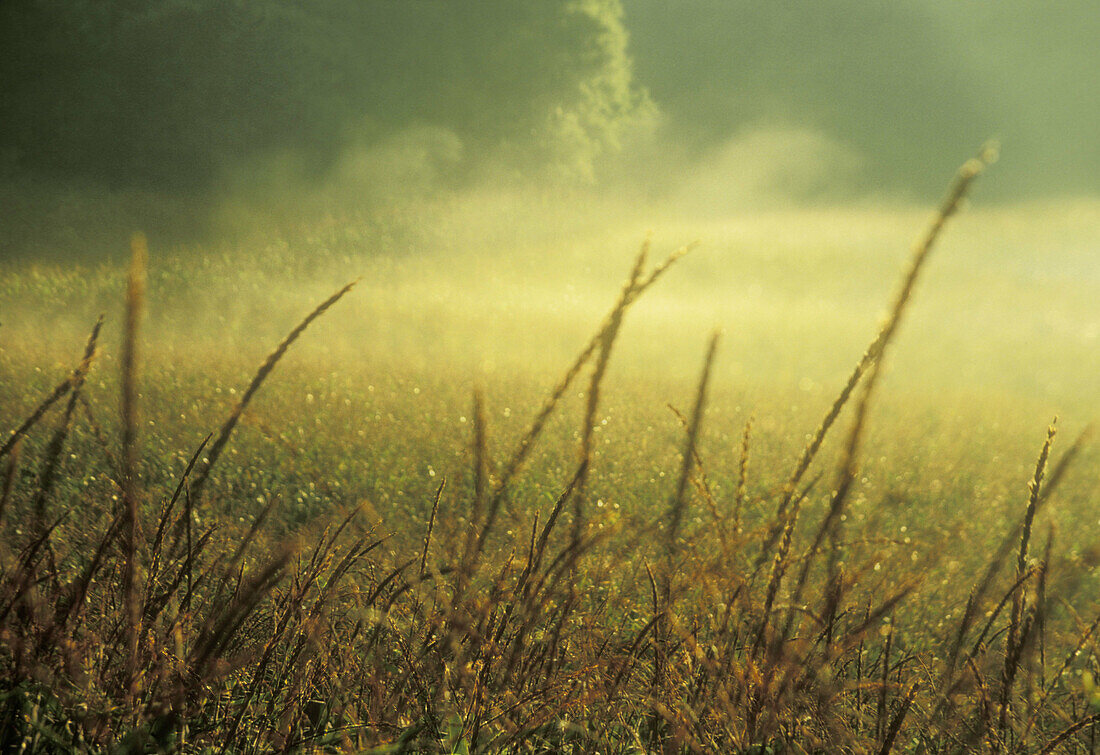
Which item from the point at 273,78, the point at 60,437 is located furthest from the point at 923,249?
the point at 273,78

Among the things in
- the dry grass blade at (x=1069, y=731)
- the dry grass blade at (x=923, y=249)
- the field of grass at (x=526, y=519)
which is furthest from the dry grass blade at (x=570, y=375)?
the dry grass blade at (x=1069, y=731)

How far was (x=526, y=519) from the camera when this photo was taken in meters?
1.82

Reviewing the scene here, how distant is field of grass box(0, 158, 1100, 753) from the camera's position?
39.5 inches

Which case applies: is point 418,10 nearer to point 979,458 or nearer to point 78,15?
point 78,15

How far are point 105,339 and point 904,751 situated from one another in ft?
29.6

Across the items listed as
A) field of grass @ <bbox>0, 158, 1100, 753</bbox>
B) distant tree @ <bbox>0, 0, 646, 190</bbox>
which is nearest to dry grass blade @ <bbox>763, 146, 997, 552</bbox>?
field of grass @ <bbox>0, 158, 1100, 753</bbox>

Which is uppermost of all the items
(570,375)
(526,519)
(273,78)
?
(273,78)

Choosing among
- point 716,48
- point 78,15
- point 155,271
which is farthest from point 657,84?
point 155,271

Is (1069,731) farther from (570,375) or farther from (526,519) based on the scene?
(526,519)

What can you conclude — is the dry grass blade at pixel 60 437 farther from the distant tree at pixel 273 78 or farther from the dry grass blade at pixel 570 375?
the distant tree at pixel 273 78

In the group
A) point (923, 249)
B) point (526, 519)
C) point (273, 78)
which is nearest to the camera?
point (923, 249)

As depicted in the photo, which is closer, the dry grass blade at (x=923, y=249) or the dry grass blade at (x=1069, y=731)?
the dry grass blade at (x=923, y=249)

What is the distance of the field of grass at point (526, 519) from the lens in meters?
1.00

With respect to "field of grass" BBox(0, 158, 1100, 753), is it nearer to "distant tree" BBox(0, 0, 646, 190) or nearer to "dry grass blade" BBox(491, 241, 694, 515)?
"dry grass blade" BBox(491, 241, 694, 515)
